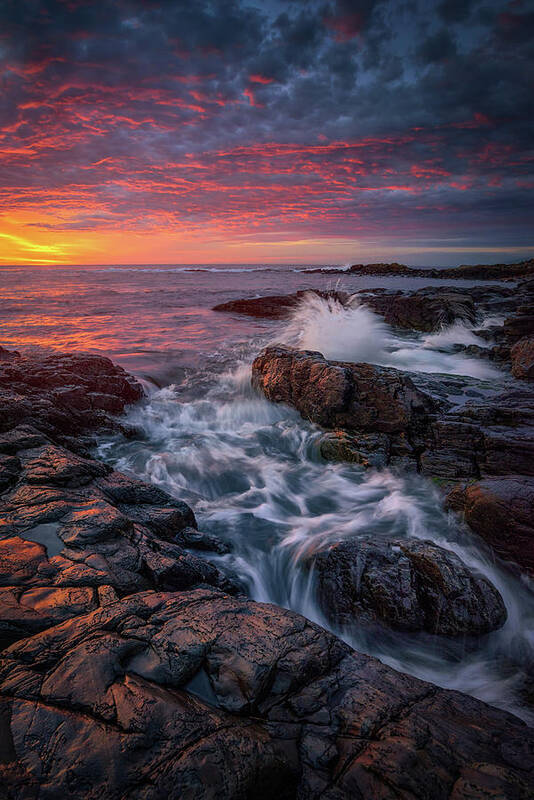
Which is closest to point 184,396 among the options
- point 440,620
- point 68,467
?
point 68,467

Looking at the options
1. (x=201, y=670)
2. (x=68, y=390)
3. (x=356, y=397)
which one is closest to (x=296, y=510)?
(x=356, y=397)

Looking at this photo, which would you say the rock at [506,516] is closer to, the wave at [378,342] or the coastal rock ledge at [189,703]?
the coastal rock ledge at [189,703]

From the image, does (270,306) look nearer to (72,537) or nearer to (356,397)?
(356,397)

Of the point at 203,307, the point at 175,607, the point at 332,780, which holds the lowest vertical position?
the point at 332,780

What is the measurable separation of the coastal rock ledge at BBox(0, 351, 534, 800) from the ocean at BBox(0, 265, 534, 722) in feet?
5.24

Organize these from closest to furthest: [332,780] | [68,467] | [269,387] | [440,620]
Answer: [332,780], [440,620], [68,467], [269,387]

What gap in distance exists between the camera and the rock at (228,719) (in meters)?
1.71

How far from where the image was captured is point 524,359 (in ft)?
32.7

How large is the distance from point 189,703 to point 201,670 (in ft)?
0.68

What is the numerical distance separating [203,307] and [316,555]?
1008 inches

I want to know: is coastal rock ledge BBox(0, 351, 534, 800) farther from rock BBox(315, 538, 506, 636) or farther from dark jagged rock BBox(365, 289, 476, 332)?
dark jagged rock BBox(365, 289, 476, 332)

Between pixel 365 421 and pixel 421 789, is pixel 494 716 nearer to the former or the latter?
pixel 421 789

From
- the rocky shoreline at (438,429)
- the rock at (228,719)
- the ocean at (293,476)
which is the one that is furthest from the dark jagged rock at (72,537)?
the rocky shoreline at (438,429)

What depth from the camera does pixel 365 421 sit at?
7.46 m
